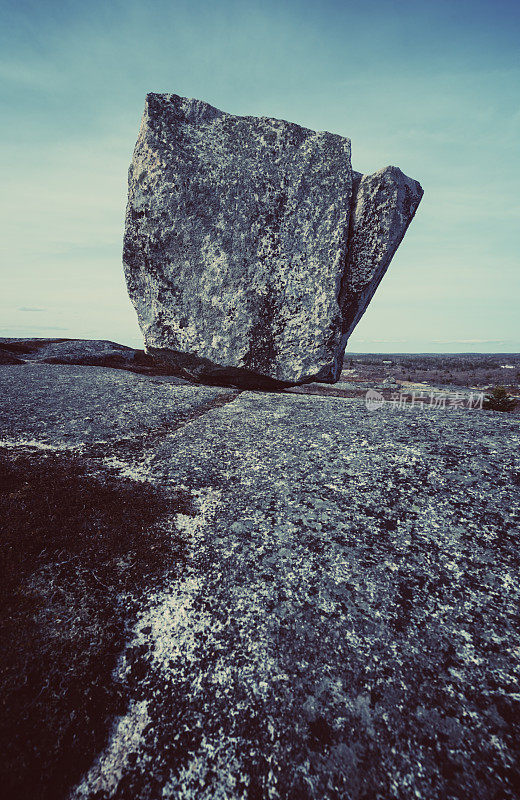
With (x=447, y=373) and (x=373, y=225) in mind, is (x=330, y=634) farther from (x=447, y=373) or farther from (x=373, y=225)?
(x=447, y=373)

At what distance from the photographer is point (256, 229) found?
19.4ft

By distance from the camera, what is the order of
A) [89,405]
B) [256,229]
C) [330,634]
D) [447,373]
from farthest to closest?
1. [447,373]
2. [256,229]
3. [89,405]
4. [330,634]

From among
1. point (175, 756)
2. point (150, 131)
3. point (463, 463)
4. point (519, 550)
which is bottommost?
point (175, 756)

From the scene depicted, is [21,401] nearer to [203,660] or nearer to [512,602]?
[203,660]

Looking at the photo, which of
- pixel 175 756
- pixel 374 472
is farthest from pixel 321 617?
pixel 374 472

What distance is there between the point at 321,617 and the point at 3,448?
3469 mm

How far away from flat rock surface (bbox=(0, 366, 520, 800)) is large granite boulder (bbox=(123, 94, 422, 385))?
273 centimetres

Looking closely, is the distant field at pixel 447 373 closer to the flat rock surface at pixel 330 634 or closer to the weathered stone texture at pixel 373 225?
the weathered stone texture at pixel 373 225

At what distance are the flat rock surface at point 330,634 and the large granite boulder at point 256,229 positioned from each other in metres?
2.73

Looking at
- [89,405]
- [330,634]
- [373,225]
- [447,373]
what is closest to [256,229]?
[373,225]

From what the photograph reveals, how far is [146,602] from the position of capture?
2057mm

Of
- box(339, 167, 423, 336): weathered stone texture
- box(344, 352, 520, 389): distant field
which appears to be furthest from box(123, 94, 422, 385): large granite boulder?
box(344, 352, 520, 389): distant field

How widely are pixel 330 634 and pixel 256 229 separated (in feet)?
18.2

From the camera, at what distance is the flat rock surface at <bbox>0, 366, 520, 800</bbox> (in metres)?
1.41
